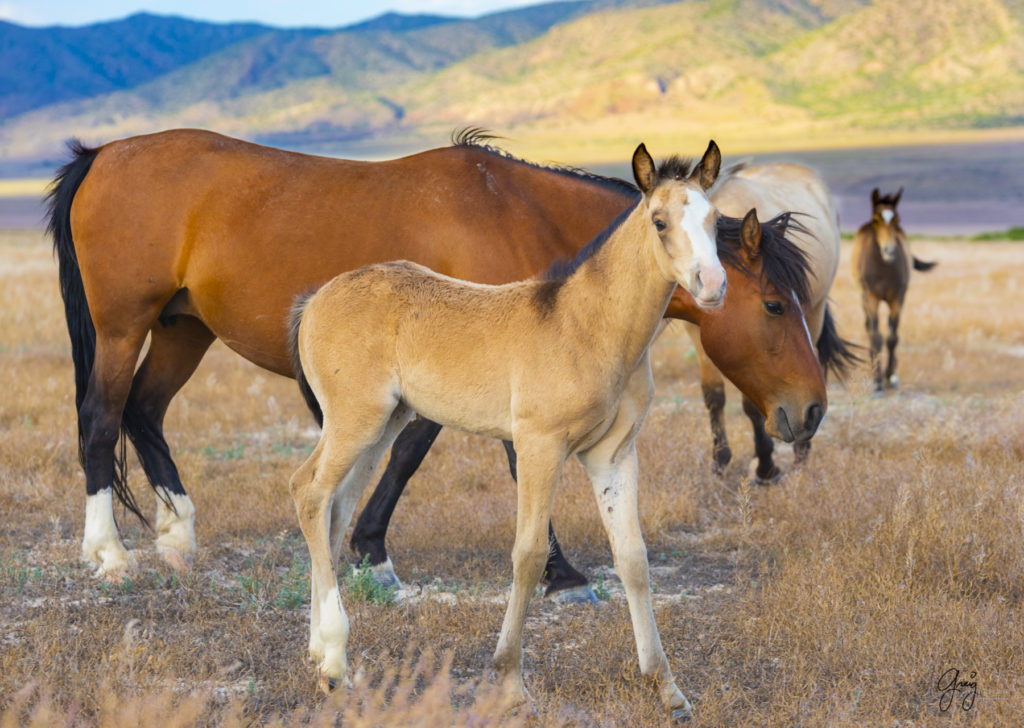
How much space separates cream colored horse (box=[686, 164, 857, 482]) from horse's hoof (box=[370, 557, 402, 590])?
2940 mm

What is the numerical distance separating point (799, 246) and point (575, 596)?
3.74 m

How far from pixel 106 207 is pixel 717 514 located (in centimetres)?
413

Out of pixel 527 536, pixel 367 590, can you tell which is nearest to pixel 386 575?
pixel 367 590

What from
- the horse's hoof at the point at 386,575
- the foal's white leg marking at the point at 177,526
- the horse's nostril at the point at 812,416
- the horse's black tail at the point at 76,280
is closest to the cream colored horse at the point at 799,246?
the horse's nostril at the point at 812,416

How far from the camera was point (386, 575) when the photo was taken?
539cm

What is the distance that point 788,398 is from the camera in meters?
4.86

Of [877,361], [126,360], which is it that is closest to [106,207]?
[126,360]

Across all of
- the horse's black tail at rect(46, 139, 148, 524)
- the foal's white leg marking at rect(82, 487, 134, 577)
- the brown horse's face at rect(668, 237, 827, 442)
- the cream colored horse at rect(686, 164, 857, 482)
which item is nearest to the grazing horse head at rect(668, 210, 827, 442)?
the brown horse's face at rect(668, 237, 827, 442)

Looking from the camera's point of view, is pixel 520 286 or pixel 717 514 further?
pixel 717 514

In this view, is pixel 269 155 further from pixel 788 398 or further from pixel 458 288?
pixel 788 398

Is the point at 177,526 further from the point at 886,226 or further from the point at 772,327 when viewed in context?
the point at 886,226

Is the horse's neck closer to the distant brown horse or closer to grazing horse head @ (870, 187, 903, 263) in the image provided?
the distant brown horse

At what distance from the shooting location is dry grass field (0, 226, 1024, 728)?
12.4 ft

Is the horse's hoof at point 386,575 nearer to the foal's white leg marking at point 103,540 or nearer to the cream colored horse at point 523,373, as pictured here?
the cream colored horse at point 523,373
